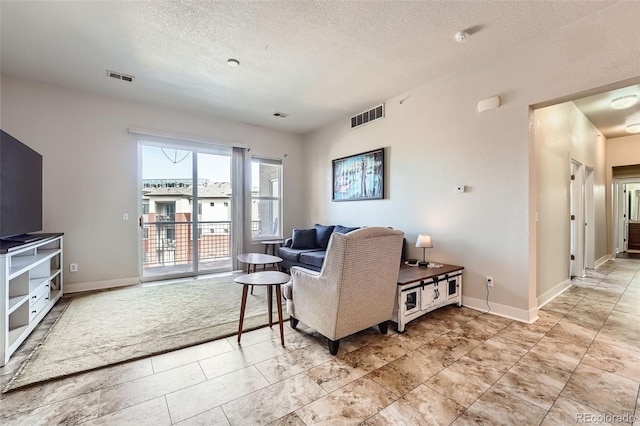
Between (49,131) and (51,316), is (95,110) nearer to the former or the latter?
(49,131)

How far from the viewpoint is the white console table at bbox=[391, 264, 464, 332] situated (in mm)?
2639

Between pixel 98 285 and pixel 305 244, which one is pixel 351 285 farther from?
pixel 98 285

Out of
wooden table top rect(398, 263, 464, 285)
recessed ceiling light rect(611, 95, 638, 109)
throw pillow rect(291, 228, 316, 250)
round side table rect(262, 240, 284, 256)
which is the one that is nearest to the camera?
wooden table top rect(398, 263, 464, 285)

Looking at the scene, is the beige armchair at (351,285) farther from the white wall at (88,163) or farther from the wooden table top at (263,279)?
the white wall at (88,163)

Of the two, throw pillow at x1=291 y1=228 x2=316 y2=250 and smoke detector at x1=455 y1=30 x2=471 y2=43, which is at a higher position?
smoke detector at x1=455 y1=30 x2=471 y2=43

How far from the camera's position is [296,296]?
8.41 feet

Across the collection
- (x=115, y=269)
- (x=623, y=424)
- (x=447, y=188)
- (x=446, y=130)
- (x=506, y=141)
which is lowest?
(x=623, y=424)

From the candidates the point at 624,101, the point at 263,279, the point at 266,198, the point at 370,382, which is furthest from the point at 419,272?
the point at 624,101

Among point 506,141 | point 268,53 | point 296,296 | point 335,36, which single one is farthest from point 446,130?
point 296,296

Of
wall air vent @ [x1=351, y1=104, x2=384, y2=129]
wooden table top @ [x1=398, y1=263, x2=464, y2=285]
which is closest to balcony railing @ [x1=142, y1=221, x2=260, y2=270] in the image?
wall air vent @ [x1=351, y1=104, x2=384, y2=129]

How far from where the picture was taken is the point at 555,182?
12.4 feet

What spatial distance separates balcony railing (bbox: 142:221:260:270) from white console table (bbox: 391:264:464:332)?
3621 millimetres

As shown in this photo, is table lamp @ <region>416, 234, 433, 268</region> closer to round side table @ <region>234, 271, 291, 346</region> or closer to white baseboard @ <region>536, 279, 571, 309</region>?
white baseboard @ <region>536, 279, 571, 309</region>

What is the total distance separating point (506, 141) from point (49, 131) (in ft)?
19.4
